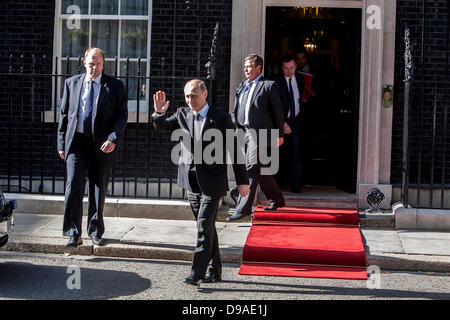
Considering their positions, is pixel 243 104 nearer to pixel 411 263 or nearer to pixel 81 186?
pixel 81 186

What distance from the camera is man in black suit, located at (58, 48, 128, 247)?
25.1 ft

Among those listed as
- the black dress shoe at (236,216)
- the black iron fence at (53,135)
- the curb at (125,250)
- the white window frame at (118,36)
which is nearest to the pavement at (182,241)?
the curb at (125,250)

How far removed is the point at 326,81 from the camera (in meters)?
12.2

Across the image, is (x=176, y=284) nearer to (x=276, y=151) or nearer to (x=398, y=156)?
(x=276, y=151)

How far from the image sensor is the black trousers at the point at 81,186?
7.65 metres

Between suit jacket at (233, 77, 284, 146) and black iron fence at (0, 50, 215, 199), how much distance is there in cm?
145

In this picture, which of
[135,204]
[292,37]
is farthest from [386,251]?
[292,37]

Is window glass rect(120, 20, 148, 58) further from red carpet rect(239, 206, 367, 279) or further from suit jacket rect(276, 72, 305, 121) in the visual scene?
red carpet rect(239, 206, 367, 279)

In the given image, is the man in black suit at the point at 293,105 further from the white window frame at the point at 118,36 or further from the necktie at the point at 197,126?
the necktie at the point at 197,126

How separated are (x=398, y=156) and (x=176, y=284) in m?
4.47

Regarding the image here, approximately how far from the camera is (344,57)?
35.7ft

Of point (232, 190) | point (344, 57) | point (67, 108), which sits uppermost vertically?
point (344, 57)

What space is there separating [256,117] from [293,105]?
141cm
